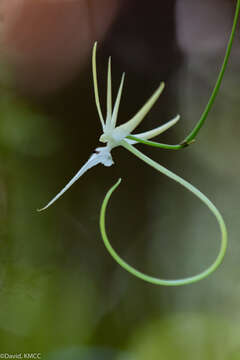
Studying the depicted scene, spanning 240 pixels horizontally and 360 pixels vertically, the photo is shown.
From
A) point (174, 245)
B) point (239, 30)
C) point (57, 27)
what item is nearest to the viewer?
point (239, 30)

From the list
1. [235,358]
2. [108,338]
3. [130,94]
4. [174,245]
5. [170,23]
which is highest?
[170,23]

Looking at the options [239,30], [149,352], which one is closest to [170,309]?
[149,352]

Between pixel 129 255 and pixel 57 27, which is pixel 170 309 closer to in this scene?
pixel 129 255

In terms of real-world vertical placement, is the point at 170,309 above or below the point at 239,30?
below

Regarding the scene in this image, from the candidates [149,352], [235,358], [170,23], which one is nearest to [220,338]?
[235,358]

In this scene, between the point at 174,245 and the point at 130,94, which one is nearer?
the point at 130,94

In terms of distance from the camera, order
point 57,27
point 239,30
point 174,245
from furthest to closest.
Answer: point 174,245, point 57,27, point 239,30

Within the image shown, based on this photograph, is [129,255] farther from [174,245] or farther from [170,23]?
[170,23]
